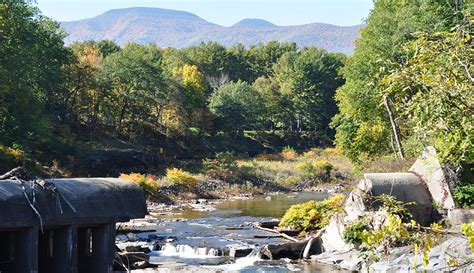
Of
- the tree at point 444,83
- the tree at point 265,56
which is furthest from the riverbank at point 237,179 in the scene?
the tree at point 265,56

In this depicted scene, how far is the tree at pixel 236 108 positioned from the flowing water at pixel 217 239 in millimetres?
39241

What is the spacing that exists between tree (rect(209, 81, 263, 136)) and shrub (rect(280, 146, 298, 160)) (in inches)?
233

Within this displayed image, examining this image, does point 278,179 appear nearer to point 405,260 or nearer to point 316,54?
point 405,260

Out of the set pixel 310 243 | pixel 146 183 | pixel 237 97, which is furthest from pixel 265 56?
pixel 310 243

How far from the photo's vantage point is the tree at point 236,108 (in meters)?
91.9

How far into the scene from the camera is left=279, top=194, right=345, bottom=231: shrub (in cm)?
3519

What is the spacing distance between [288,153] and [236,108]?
31.6 ft

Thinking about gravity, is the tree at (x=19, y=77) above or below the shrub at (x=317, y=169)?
above

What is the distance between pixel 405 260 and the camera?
25.1 meters

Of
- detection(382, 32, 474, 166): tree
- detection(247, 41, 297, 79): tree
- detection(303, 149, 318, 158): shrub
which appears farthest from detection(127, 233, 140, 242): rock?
detection(247, 41, 297, 79): tree

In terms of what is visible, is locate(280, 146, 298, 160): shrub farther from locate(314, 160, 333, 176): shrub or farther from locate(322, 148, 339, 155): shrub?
locate(314, 160, 333, 176): shrub

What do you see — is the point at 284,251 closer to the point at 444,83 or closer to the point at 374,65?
the point at 374,65

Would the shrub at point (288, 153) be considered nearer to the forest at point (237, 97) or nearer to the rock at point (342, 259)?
the forest at point (237, 97)

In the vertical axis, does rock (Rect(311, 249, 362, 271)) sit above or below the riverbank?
above
